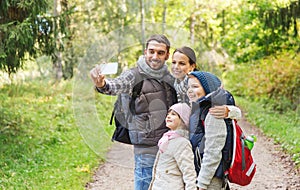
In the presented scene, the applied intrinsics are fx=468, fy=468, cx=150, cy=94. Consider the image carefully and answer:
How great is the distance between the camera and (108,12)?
24.4 m

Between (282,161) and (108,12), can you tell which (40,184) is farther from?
(108,12)

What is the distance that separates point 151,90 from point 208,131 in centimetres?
63

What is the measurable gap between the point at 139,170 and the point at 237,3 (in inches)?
1019

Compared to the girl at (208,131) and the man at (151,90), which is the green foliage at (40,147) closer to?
the man at (151,90)

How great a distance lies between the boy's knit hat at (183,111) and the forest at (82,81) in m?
0.52

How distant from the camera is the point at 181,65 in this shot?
3418mm

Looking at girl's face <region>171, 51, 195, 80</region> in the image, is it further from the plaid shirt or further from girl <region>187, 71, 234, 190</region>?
the plaid shirt

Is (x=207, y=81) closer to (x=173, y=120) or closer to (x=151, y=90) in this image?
(x=173, y=120)

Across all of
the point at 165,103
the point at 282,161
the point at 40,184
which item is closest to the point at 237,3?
the point at 282,161

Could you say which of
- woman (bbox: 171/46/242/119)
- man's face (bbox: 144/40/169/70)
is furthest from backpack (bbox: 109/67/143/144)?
woman (bbox: 171/46/242/119)

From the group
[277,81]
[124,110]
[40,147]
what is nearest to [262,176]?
[40,147]

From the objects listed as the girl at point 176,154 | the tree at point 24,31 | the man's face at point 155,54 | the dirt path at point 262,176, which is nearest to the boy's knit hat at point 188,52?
the man's face at point 155,54

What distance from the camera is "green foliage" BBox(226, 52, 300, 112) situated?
15414mm

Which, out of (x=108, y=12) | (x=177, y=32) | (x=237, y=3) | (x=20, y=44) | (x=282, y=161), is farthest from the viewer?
(x=237, y=3)
